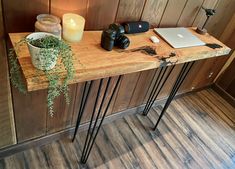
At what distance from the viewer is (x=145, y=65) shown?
3.36ft

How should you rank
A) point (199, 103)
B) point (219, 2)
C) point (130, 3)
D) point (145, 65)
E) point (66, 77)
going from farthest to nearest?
point (199, 103), point (219, 2), point (130, 3), point (145, 65), point (66, 77)

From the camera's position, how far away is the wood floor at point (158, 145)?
1.45 metres

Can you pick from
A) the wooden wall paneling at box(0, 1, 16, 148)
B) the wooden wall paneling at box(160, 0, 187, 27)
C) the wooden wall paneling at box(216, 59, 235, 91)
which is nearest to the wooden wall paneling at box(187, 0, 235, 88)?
the wooden wall paneling at box(216, 59, 235, 91)

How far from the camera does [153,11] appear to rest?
4.18 feet

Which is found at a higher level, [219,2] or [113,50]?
[219,2]

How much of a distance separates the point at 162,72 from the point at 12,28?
114cm

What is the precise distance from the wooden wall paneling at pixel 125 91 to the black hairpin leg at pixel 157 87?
0.21 meters

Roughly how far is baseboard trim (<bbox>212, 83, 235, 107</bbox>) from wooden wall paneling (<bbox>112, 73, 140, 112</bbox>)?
1.24m

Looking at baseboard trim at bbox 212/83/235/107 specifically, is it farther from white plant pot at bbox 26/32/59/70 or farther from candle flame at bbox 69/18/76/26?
white plant pot at bbox 26/32/59/70

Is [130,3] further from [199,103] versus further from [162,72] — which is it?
[199,103]

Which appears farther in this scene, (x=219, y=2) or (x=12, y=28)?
(x=219, y=2)

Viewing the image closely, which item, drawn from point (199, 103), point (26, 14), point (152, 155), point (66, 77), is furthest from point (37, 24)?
point (199, 103)

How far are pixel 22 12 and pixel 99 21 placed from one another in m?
0.37

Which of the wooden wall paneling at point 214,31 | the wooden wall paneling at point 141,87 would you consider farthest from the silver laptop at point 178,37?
the wooden wall paneling at point 141,87
